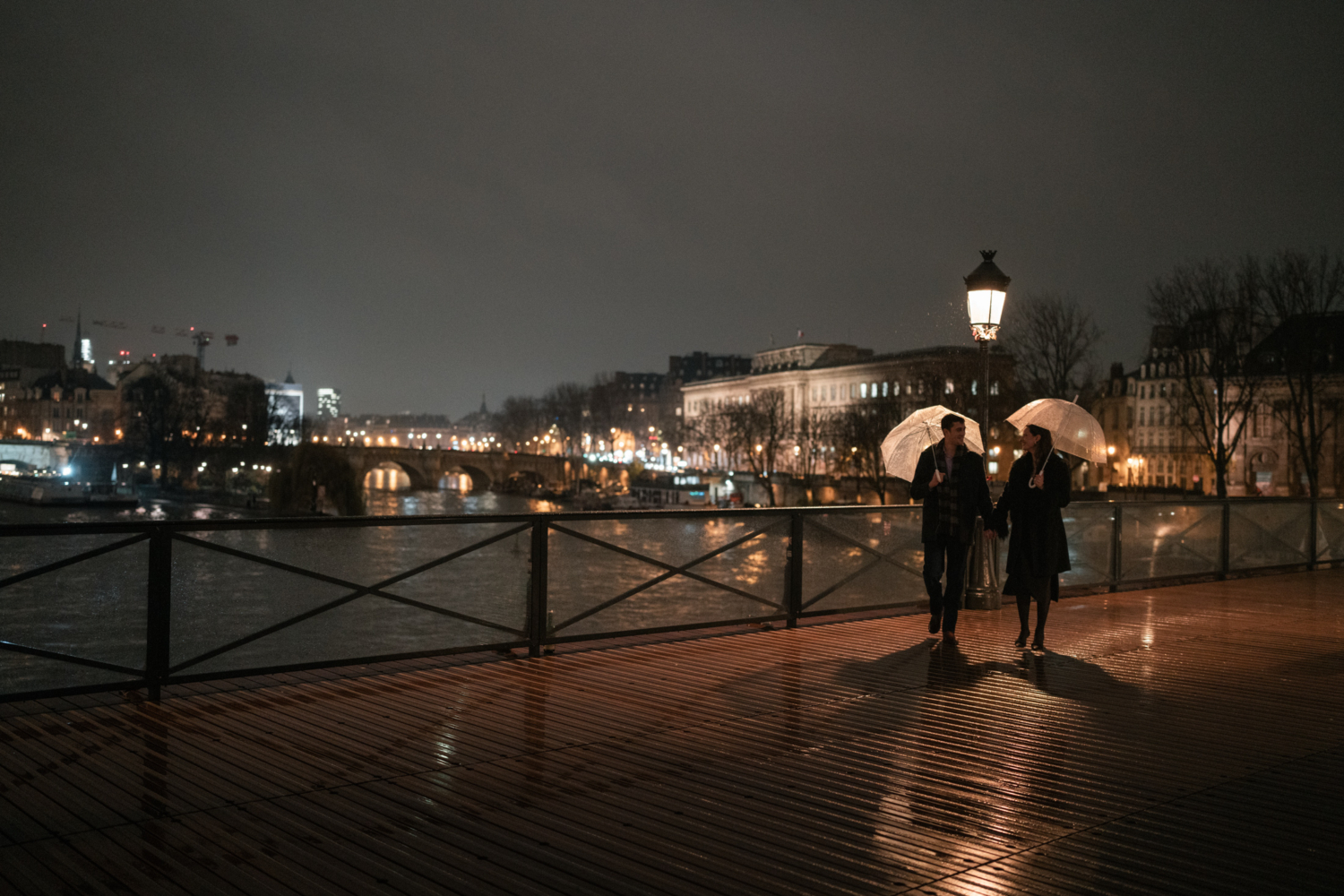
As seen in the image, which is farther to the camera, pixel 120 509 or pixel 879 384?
pixel 879 384

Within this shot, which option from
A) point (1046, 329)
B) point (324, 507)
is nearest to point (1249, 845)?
point (1046, 329)

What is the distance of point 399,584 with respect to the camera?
8898 mm

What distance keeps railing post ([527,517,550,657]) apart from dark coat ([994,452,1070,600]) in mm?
4029

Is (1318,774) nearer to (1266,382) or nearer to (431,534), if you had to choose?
(431,534)

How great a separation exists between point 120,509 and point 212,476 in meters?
17.6

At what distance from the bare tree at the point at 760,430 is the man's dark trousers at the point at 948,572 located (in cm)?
7901

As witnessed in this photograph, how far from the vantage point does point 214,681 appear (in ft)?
26.4

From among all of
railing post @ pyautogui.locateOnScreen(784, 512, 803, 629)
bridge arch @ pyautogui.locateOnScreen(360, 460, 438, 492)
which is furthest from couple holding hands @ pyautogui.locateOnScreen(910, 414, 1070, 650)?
bridge arch @ pyautogui.locateOnScreen(360, 460, 438, 492)

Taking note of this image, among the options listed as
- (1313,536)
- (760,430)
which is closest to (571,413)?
(760,430)

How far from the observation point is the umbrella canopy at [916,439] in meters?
11.0

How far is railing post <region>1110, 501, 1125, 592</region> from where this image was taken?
575 inches

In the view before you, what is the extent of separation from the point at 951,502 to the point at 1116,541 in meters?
5.58

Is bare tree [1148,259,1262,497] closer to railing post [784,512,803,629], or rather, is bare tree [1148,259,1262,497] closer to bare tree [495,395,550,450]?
railing post [784,512,803,629]

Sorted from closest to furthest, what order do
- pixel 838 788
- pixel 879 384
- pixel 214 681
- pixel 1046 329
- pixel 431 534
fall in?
pixel 838 788 → pixel 214 681 → pixel 431 534 → pixel 1046 329 → pixel 879 384
